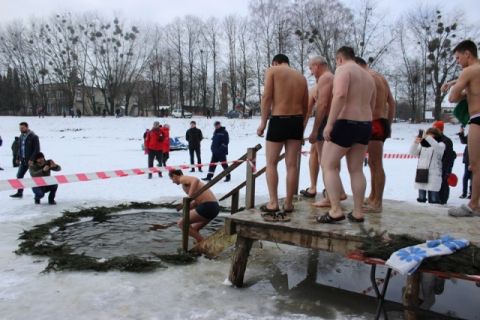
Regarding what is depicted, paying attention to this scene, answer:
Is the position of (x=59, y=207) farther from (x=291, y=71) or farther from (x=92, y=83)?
(x=92, y=83)

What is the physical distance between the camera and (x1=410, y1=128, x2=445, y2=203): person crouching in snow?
839 centimetres

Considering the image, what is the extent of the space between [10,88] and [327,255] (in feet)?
215

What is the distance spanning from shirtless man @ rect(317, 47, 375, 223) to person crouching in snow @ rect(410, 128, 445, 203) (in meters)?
4.48

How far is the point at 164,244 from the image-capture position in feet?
21.3

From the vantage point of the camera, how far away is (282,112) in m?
4.79

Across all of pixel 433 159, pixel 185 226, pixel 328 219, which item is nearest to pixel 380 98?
pixel 328 219

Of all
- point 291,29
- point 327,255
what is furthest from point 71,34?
point 327,255

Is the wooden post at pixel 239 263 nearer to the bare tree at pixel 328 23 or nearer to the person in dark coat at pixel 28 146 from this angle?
the person in dark coat at pixel 28 146

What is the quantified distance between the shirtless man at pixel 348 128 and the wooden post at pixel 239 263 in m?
0.88

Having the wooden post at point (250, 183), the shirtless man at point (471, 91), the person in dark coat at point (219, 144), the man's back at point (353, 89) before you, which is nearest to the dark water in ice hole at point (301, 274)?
the wooden post at point (250, 183)

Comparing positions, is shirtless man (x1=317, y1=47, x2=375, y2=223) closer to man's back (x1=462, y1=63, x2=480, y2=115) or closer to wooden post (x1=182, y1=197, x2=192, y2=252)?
man's back (x1=462, y1=63, x2=480, y2=115)

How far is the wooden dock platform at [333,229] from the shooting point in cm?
411

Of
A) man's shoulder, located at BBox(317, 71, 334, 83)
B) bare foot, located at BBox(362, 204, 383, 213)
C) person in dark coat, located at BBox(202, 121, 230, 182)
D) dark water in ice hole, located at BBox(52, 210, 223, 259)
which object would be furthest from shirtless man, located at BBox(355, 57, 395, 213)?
person in dark coat, located at BBox(202, 121, 230, 182)

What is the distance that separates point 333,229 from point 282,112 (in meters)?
1.37
